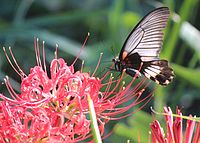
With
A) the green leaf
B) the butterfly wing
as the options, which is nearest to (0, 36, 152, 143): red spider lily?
the butterfly wing

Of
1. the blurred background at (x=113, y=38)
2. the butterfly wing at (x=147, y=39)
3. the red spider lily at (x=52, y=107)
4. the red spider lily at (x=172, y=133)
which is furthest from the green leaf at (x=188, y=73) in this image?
the red spider lily at (x=172, y=133)

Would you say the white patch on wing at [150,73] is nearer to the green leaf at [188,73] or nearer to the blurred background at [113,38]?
the blurred background at [113,38]

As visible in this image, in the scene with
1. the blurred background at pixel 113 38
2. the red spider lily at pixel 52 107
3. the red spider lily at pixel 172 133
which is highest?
the red spider lily at pixel 172 133

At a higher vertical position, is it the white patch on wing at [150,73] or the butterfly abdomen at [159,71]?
the butterfly abdomen at [159,71]

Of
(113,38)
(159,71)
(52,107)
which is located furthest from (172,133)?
(113,38)

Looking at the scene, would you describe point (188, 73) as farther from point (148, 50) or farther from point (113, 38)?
point (148, 50)

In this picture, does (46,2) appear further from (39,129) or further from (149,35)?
(39,129)
